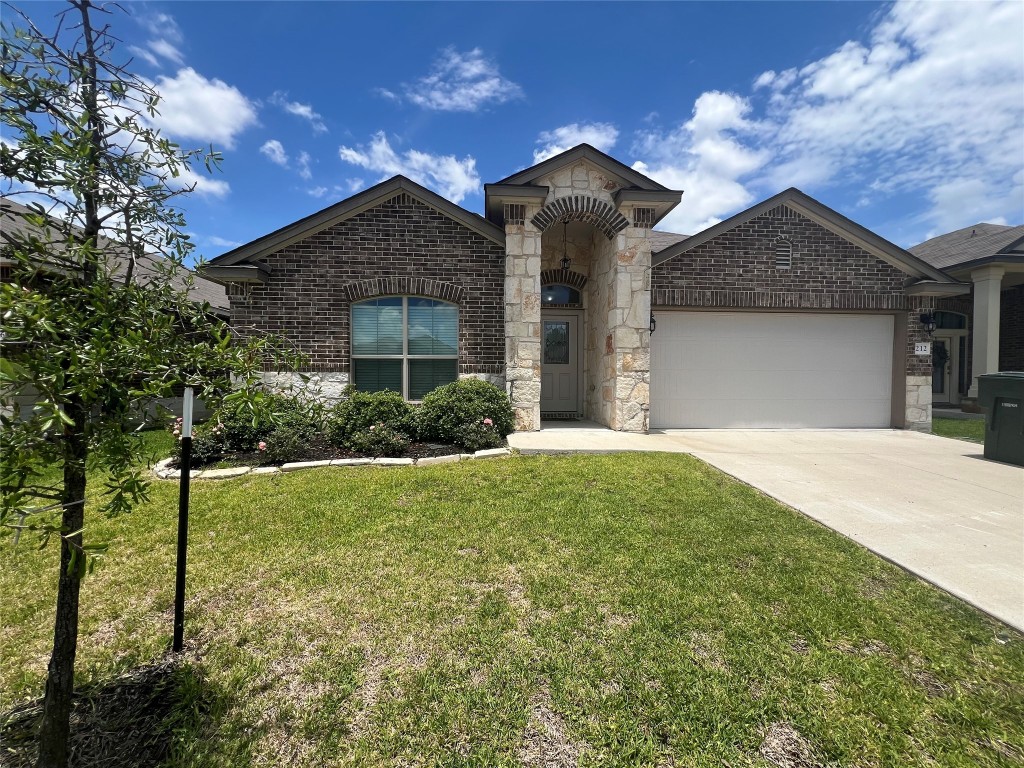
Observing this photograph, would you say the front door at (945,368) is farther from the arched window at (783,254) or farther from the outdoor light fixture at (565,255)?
the outdoor light fixture at (565,255)

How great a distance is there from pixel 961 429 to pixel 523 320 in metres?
10.1

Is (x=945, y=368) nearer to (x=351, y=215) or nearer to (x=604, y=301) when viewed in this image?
(x=604, y=301)

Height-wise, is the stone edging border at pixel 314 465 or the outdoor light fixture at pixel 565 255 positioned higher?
the outdoor light fixture at pixel 565 255

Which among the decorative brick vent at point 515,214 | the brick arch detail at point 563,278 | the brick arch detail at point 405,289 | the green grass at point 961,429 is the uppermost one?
the decorative brick vent at point 515,214

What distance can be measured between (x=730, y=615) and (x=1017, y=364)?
55.2ft

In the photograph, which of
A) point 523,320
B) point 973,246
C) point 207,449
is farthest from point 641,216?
point 973,246

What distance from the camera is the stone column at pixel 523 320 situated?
26.8 feet

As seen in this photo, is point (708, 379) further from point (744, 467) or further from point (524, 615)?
point (524, 615)

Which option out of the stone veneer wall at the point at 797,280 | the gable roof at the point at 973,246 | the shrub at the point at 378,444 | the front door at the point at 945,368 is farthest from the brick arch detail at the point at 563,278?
the front door at the point at 945,368

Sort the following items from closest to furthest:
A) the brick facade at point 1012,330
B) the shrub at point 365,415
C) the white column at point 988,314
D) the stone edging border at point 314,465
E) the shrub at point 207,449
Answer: the stone edging border at point 314,465 → the shrub at point 207,449 → the shrub at point 365,415 → the white column at point 988,314 → the brick facade at point 1012,330

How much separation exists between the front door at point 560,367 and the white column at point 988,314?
10029mm

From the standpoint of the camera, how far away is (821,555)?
137 inches

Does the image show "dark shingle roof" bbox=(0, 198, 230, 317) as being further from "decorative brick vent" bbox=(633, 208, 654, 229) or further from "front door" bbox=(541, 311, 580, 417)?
"front door" bbox=(541, 311, 580, 417)

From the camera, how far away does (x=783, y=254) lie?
9.29 metres
